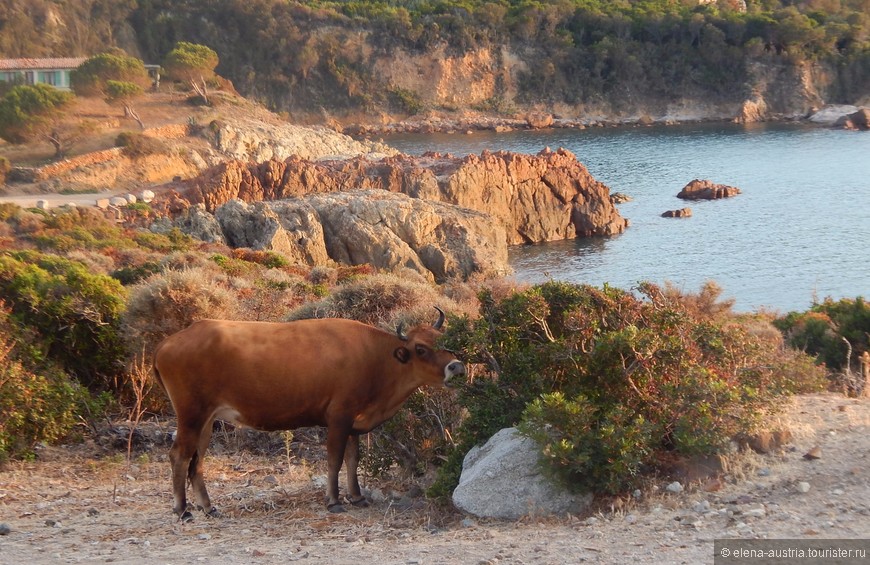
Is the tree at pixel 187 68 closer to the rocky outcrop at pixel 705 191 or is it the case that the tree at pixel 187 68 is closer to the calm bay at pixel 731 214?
the calm bay at pixel 731 214

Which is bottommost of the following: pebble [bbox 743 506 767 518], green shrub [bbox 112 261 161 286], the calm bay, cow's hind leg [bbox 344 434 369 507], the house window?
the calm bay

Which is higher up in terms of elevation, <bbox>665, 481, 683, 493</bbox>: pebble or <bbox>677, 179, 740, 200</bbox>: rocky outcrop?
<bbox>665, 481, 683, 493</bbox>: pebble

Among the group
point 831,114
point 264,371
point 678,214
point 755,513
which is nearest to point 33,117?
point 678,214

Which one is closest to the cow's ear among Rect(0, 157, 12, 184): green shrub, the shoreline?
Rect(0, 157, 12, 184): green shrub

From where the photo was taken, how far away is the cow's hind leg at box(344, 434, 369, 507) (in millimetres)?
9062

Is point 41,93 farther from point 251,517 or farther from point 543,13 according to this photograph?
point 543,13

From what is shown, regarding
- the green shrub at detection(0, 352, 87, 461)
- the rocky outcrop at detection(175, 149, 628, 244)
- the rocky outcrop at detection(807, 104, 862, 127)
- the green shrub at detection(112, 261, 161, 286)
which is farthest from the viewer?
the rocky outcrop at detection(807, 104, 862, 127)

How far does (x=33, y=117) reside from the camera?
2726 inches

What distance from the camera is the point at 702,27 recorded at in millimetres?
135750

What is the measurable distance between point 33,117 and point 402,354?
2647 inches

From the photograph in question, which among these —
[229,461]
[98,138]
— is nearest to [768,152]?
[98,138]

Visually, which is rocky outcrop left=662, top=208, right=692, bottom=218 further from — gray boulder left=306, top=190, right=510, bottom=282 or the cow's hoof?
the cow's hoof

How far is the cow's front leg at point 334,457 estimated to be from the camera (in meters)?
8.81

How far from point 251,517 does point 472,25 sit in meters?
131
